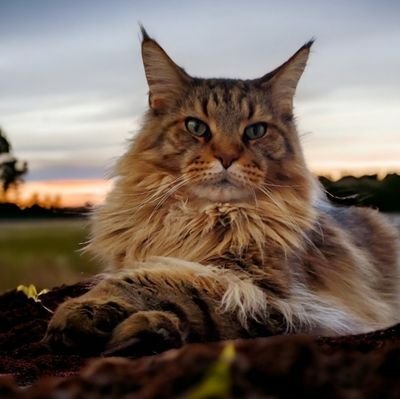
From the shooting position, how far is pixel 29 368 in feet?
12.6

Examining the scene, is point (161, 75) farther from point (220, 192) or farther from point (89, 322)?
point (89, 322)

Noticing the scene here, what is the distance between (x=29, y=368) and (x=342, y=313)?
6.25ft

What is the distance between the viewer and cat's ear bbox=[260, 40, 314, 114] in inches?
207

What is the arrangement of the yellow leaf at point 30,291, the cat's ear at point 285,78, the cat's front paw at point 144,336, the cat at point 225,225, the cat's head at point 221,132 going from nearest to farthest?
the cat's front paw at point 144,336 → the cat at point 225,225 → the cat's head at point 221,132 → the cat's ear at point 285,78 → the yellow leaf at point 30,291

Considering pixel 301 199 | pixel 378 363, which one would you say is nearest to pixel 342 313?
pixel 301 199

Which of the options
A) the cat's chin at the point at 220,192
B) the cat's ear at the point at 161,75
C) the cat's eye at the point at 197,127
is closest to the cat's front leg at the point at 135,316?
the cat's chin at the point at 220,192

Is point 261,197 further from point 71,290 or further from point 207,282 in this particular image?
point 71,290

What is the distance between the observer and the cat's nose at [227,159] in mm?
4721

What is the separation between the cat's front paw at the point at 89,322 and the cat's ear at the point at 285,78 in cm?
173

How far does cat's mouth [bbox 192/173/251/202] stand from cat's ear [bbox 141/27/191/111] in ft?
2.06

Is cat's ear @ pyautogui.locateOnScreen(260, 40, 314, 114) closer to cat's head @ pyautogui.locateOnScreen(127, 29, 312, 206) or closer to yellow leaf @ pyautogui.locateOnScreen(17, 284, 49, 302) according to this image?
cat's head @ pyautogui.locateOnScreen(127, 29, 312, 206)

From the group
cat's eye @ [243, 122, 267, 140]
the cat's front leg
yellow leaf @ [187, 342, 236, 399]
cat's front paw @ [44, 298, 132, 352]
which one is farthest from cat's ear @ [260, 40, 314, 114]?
yellow leaf @ [187, 342, 236, 399]

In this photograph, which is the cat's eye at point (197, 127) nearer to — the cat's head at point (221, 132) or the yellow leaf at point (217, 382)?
the cat's head at point (221, 132)

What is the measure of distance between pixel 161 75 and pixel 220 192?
823 mm
